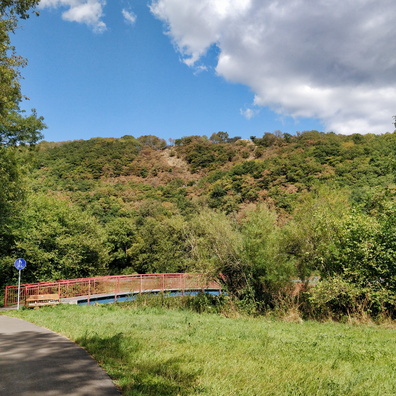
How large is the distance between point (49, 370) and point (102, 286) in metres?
16.6

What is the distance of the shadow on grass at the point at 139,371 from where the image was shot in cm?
400

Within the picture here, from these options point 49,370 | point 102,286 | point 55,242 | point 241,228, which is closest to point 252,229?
point 241,228

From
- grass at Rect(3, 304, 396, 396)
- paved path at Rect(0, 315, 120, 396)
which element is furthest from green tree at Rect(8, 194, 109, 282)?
paved path at Rect(0, 315, 120, 396)

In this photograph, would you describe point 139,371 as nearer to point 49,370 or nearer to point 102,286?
point 49,370

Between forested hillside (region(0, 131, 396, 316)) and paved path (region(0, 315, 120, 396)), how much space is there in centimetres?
878

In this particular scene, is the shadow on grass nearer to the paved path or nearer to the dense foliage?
the paved path

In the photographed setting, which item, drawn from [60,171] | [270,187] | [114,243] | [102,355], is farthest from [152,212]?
[102,355]

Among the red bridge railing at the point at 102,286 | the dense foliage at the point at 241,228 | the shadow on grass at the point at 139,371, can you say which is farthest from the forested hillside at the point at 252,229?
the shadow on grass at the point at 139,371

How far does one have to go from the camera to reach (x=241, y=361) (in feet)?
17.0

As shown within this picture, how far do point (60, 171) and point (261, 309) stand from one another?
6290 cm

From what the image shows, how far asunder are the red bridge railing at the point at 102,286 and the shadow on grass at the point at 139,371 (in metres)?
10.9

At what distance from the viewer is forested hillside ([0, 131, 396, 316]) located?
12055 millimetres

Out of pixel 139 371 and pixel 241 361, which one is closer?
pixel 139 371

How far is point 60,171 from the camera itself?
68.2 m
